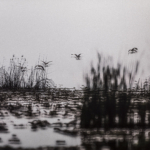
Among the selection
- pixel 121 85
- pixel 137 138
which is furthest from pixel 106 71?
pixel 137 138

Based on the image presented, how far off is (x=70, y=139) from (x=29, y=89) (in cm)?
616

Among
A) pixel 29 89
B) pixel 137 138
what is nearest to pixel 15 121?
pixel 137 138

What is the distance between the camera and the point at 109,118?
2777 millimetres

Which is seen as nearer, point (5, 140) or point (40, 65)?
point (5, 140)

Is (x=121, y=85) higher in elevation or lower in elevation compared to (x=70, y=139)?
higher

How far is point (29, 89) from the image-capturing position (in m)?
8.34

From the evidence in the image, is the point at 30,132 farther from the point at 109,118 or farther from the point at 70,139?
the point at 109,118

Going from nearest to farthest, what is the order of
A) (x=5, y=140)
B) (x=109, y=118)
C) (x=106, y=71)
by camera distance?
(x=5, y=140) < (x=109, y=118) < (x=106, y=71)

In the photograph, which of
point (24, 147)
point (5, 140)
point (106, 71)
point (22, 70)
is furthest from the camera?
point (22, 70)

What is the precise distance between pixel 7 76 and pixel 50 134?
6113mm

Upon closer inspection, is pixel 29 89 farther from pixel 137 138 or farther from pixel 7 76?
pixel 137 138

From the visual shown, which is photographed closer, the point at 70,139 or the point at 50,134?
the point at 70,139

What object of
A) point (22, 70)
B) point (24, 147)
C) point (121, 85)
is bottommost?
point (24, 147)

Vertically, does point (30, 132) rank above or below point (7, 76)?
below
